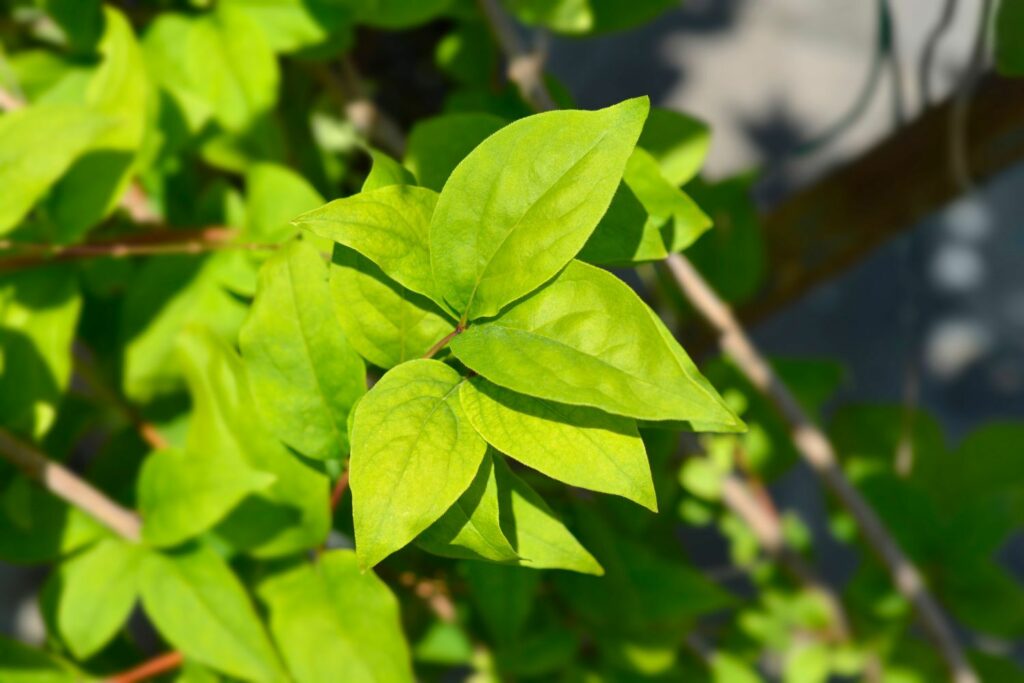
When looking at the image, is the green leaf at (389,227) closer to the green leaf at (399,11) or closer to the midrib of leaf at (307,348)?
the midrib of leaf at (307,348)

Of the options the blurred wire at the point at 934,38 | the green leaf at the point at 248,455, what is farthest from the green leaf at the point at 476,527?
the blurred wire at the point at 934,38

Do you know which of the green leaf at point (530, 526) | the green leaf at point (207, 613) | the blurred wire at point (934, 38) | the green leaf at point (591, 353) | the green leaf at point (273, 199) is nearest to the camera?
the green leaf at point (591, 353)

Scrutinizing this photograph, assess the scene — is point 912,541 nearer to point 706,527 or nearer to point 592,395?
point 592,395

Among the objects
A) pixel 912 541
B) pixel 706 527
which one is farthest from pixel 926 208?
pixel 706 527

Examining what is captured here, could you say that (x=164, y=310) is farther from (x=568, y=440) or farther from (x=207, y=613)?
(x=568, y=440)

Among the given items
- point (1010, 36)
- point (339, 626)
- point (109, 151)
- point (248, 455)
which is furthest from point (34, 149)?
point (1010, 36)

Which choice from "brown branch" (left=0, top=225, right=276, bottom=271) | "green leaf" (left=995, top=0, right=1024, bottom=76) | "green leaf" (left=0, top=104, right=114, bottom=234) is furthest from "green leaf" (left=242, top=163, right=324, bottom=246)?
"green leaf" (left=995, top=0, right=1024, bottom=76)
